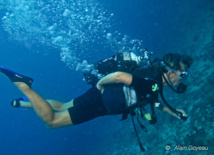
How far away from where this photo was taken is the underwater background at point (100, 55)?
301 inches

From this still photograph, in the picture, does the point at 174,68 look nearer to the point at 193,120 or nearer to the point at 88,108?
the point at 88,108

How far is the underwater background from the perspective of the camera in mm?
7648

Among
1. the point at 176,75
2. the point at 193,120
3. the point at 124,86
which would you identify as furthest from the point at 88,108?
the point at 193,120

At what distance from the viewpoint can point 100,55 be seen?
50812mm

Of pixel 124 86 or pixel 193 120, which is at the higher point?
pixel 124 86

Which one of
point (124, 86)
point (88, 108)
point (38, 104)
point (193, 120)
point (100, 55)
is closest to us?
point (124, 86)

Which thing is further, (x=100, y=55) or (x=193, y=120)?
(x=100, y=55)

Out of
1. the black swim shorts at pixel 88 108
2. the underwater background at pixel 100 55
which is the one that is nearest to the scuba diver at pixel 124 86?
the black swim shorts at pixel 88 108

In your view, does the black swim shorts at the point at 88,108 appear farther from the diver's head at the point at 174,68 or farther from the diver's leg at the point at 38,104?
the diver's head at the point at 174,68

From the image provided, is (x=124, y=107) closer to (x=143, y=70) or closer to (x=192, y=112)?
(x=143, y=70)

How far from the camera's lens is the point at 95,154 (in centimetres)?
1513

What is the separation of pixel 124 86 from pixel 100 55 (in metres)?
48.5

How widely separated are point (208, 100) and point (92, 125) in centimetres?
1739

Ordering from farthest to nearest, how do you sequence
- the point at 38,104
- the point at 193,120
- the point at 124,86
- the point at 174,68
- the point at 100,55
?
the point at 100,55 < the point at 193,120 < the point at 38,104 < the point at 124,86 < the point at 174,68
